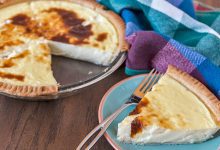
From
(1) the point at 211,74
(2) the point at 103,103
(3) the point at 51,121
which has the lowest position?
(3) the point at 51,121

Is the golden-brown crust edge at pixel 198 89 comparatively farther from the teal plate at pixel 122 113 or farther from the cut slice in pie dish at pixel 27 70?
the cut slice in pie dish at pixel 27 70

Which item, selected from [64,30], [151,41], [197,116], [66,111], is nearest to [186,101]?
[197,116]

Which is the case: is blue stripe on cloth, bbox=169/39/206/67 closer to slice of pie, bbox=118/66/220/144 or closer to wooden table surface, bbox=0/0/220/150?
slice of pie, bbox=118/66/220/144

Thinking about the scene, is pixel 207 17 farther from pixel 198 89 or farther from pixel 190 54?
pixel 198 89

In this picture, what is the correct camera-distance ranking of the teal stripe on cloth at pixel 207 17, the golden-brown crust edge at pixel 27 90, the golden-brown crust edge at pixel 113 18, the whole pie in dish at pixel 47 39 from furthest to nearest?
the teal stripe on cloth at pixel 207 17
the golden-brown crust edge at pixel 113 18
the whole pie in dish at pixel 47 39
the golden-brown crust edge at pixel 27 90

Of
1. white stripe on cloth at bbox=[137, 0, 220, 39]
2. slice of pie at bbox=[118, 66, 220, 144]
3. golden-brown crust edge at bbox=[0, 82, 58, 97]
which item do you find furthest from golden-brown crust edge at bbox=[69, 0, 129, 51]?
golden-brown crust edge at bbox=[0, 82, 58, 97]

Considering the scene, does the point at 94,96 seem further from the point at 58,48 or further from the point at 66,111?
the point at 58,48

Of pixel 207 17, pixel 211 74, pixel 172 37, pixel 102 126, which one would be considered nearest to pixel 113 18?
pixel 172 37

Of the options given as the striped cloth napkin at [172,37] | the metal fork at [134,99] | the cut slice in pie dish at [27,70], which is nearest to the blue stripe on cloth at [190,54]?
the striped cloth napkin at [172,37]
